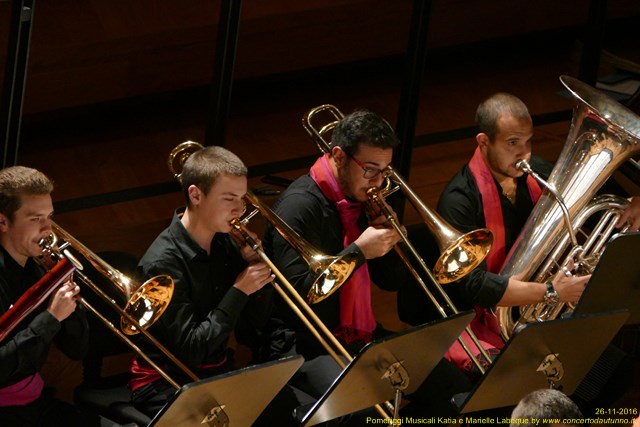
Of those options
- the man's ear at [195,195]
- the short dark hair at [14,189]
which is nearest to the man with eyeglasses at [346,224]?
the man's ear at [195,195]

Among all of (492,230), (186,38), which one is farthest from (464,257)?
(186,38)

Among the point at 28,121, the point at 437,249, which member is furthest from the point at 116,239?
the point at 437,249

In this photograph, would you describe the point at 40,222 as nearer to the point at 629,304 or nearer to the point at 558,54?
the point at 629,304

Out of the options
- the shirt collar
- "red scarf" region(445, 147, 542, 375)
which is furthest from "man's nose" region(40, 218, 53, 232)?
"red scarf" region(445, 147, 542, 375)

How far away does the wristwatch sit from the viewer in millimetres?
4145

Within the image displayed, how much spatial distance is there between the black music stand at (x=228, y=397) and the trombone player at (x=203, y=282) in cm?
38

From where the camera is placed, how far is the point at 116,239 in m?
4.88

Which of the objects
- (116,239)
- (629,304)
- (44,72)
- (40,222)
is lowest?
(629,304)

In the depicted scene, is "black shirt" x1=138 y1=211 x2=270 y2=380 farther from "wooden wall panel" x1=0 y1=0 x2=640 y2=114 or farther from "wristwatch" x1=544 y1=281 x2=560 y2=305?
"wooden wall panel" x1=0 y1=0 x2=640 y2=114

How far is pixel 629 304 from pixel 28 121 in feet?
10.1

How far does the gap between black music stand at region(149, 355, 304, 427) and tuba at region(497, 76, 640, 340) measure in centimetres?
126

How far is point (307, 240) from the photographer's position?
3973mm

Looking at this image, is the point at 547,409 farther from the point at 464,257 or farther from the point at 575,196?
the point at 575,196

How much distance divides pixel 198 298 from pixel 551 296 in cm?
128
